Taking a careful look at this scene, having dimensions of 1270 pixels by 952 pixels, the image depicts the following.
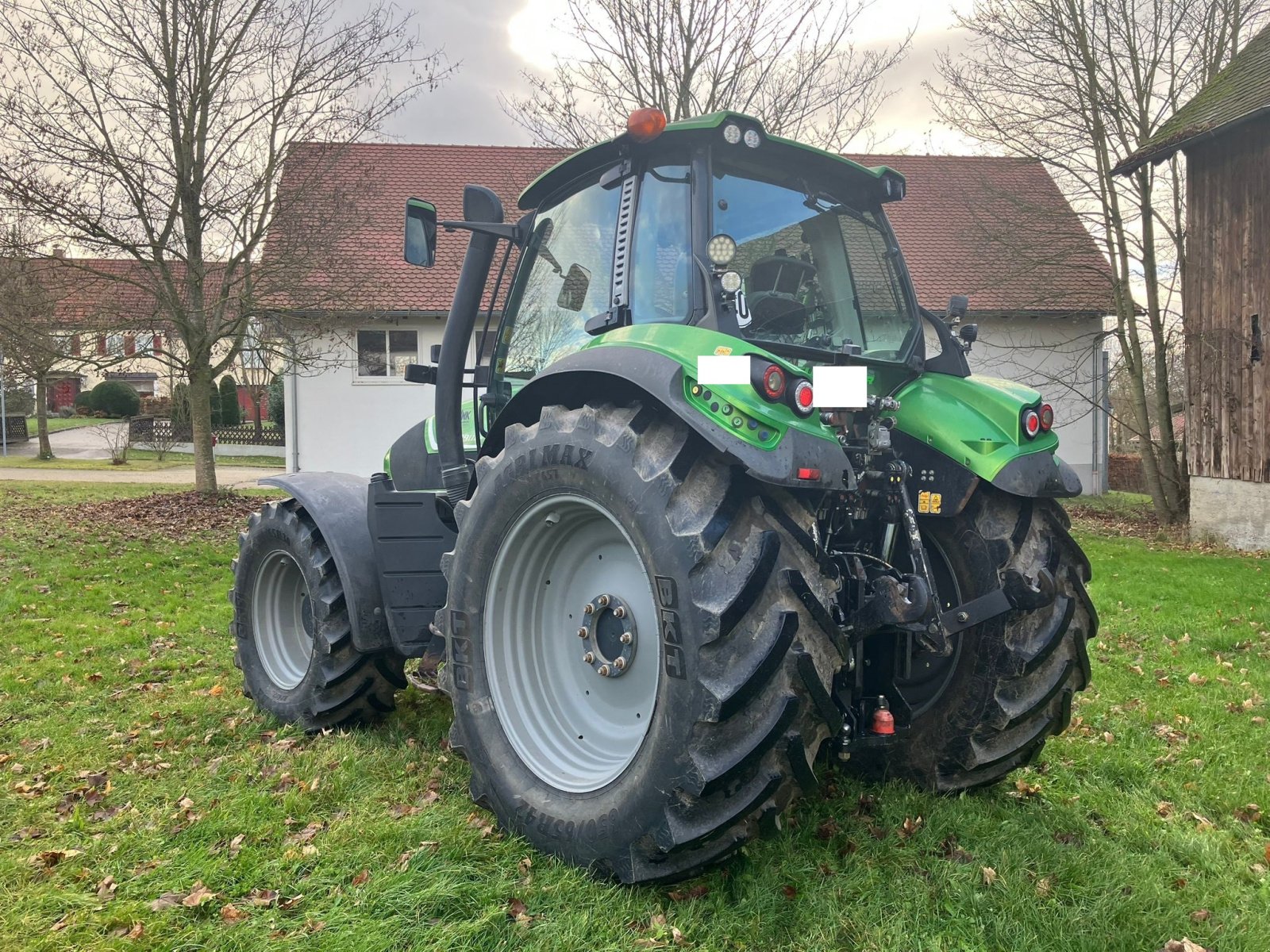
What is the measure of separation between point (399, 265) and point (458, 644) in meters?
17.3

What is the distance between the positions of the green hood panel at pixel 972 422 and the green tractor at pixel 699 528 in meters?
0.01

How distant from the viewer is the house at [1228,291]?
40.5 feet

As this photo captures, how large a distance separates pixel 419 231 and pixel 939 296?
57.9 ft

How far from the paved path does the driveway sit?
12.3 ft

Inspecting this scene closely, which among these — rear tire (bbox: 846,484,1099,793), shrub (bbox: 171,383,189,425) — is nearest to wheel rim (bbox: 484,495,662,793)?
rear tire (bbox: 846,484,1099,793)

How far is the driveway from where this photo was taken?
28.3 metres

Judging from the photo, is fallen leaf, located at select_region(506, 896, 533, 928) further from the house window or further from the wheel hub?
the house window

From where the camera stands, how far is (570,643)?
10.5 ft

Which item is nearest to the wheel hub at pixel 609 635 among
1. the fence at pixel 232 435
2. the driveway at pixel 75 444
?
the driveway at pixel 75 444

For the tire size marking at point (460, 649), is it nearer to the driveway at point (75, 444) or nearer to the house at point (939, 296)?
the house at point (939, 296)

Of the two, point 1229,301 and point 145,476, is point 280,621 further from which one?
point 145,476

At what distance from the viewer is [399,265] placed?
756 inches

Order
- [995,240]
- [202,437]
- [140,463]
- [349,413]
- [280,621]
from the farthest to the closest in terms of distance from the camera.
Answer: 1. [140,463]
2. [349,413]
3. [995,240]
4. [202,437]
5. [280,621]

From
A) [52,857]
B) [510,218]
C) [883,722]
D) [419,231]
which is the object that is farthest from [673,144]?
[510,218]
